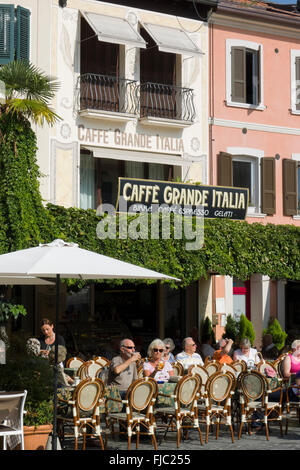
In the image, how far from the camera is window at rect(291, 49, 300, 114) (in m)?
Result: 25.0

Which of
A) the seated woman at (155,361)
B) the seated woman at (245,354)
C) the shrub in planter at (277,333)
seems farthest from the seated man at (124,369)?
the shrub in planter at (277,333)

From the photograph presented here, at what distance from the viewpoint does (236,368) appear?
14.9 meters

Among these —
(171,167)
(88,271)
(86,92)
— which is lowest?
(88,271)

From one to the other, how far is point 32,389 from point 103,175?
11.7m

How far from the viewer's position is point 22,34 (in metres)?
20.4

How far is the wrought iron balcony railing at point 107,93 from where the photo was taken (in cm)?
2122

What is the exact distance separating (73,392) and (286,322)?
1452cm

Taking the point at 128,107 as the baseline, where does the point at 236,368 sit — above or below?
A: below

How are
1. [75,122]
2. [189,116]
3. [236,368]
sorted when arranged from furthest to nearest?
[189,116]
[75,122]
[236,368]

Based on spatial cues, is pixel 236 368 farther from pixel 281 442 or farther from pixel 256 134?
pixel 256 134

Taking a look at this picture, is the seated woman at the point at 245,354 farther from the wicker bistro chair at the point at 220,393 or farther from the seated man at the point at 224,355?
the wicker bistro chair at the point at 220,393

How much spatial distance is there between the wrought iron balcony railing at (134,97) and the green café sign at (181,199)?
227 centimetres

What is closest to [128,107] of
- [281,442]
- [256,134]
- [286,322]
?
[256,134]

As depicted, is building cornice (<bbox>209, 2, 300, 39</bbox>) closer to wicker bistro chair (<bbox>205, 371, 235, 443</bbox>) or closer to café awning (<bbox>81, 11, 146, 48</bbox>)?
café awning (<bbox>81, 11, 146, 48</bbox>)
